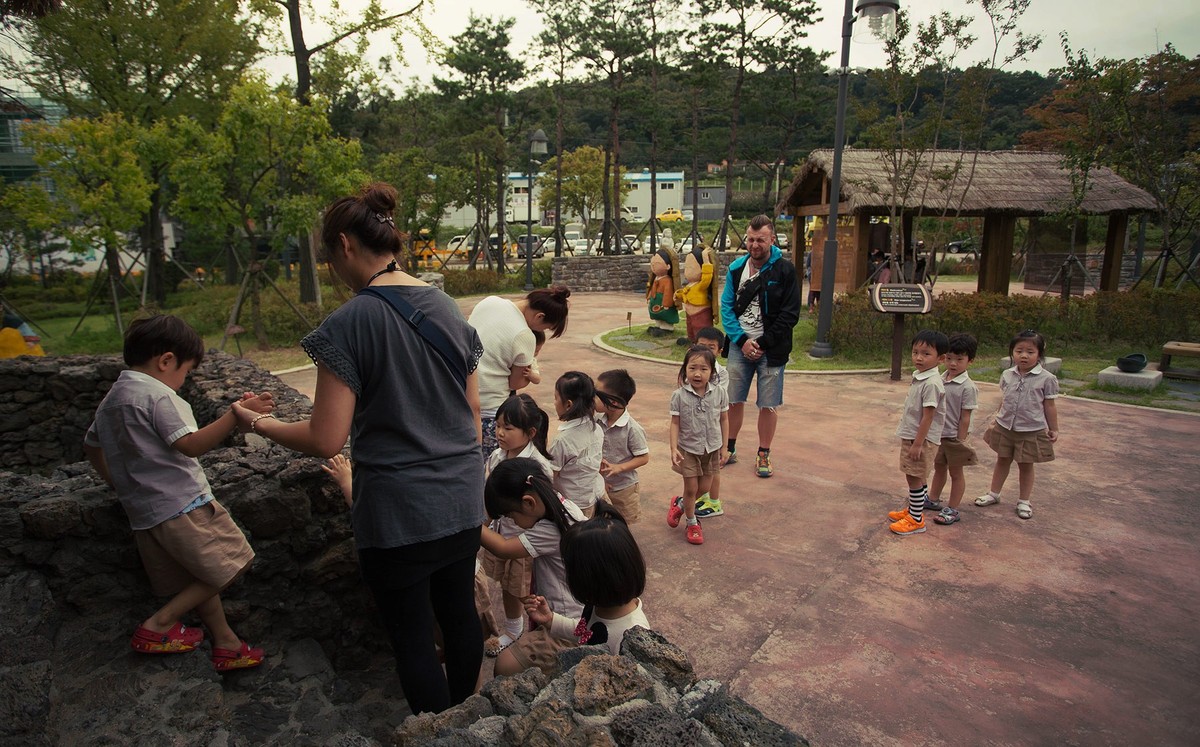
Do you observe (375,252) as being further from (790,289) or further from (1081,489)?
(1081,489)

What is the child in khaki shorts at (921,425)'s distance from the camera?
173 inches

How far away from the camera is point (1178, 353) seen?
325 inches

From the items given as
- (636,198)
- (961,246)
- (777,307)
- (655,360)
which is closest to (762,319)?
(777,307)

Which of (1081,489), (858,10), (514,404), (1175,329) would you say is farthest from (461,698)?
(1175,329)

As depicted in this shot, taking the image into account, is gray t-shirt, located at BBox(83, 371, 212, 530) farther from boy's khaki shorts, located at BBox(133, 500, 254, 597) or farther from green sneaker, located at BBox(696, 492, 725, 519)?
green sneaker, located at BBox(696, 492, 725, 519)

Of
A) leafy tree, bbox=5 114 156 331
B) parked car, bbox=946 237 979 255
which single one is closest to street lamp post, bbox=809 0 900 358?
leafy tree, bbox=5 114 156 331

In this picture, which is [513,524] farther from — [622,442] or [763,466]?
[763,466]

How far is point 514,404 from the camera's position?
322cm

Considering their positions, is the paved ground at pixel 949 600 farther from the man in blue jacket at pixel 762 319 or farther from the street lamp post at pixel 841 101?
the street lamp post at pixel 841 101

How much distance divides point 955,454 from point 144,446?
4507mm

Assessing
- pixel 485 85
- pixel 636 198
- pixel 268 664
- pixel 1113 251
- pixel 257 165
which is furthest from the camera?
pixel 636 198

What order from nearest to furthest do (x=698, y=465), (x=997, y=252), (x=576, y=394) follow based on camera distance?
1. (x=576, y=394)
2. (x=698, y=465)
3. (x=997, y=252)

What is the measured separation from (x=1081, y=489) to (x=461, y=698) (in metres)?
4.83

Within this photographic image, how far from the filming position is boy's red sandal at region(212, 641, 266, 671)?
9.36 ft
